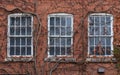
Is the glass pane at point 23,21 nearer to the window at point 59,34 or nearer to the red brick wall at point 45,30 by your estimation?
the red brick wall at point 45,30

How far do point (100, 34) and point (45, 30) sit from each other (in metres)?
2.57

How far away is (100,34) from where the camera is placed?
19219 mm

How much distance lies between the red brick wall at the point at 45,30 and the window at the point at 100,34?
0.21 m

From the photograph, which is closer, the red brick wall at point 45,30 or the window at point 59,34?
the red brick wall at point 45,30

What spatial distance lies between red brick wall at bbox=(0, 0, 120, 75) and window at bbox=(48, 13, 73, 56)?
227 mm

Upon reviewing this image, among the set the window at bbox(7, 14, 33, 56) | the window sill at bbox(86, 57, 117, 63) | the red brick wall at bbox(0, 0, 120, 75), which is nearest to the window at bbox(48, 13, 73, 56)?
the red brick wall at bbox(0, 0, 120, 75)

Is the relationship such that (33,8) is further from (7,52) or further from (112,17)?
(112,17)

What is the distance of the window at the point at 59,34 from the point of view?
63.0 feet

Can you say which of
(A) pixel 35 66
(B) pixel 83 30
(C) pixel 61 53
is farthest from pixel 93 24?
(A) pixel 35 66

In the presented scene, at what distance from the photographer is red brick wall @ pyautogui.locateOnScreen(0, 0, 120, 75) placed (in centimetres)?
1898

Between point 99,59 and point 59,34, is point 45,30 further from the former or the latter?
point 99,59

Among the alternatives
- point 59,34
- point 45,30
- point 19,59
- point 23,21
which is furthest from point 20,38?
point 59,34

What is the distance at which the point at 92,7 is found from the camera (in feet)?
63.4

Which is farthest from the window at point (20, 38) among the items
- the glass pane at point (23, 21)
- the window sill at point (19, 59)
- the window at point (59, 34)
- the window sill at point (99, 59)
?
the window sill at point (99, 59)
